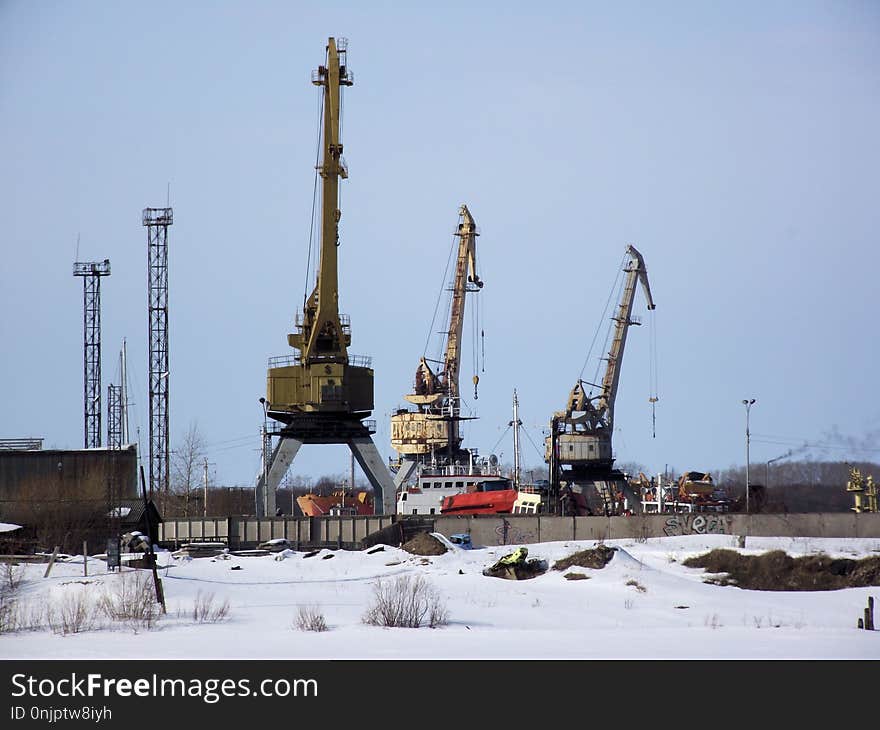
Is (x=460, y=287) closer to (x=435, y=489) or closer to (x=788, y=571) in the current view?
(x=435, y=489)

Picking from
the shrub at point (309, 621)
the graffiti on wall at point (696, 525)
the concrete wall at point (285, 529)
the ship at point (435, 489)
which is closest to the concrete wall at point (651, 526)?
the graffiti on wall at point (696, 525)

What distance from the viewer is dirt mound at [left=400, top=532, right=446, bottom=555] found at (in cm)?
5783

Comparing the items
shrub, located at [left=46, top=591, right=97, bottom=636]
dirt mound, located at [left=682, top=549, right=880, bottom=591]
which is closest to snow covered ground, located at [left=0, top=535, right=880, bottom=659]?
shrub, located at [left=46, top=591, right=97, bottom=636]

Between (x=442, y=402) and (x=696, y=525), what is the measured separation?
1960 inches

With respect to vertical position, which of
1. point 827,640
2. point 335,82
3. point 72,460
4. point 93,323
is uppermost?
point 335,82

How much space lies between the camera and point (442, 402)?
395 ft

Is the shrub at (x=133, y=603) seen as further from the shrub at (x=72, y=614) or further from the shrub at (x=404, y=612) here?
the shrub at (x=404, y=612)

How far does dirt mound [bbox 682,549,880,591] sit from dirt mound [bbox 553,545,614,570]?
13.2 ft

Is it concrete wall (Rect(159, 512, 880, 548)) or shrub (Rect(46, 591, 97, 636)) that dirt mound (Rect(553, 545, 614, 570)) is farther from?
shrub (Rect(46, 591, 97, 636))

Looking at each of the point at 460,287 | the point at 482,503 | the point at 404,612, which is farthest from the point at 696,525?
the point at 460,287
